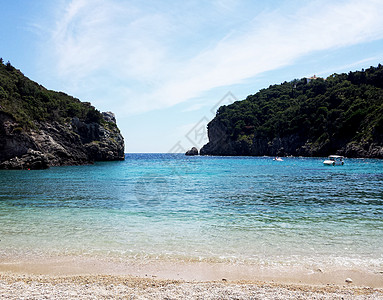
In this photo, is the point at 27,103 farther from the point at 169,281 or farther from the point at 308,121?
the point at 308,121

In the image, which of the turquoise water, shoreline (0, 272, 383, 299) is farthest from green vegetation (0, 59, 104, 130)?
shoreline (0, 272, 383, 299)

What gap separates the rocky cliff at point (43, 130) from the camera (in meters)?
49.6

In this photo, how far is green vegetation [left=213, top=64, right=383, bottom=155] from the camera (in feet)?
320

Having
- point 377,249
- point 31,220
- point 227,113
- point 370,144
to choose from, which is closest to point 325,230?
point 377,249

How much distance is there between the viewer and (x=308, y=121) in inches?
4727

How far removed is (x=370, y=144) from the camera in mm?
87375

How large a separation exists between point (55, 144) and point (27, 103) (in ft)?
37.2

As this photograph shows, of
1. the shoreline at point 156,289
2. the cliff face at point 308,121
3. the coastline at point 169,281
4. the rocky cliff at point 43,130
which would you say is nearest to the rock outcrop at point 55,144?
the rocky cliff at point 43,130

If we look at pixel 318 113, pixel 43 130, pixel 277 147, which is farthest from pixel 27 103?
pixel 318 113

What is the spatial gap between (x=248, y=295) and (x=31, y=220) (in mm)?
11914

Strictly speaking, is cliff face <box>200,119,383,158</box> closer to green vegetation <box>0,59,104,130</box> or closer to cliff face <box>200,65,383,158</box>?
cliff face <box>200,65,383,158</box>

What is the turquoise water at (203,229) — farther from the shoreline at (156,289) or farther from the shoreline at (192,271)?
the shoreline at (156,289)

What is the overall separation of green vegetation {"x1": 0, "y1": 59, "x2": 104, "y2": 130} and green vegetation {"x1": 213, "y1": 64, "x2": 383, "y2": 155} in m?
91.8

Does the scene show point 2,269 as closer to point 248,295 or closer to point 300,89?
point 248,295
